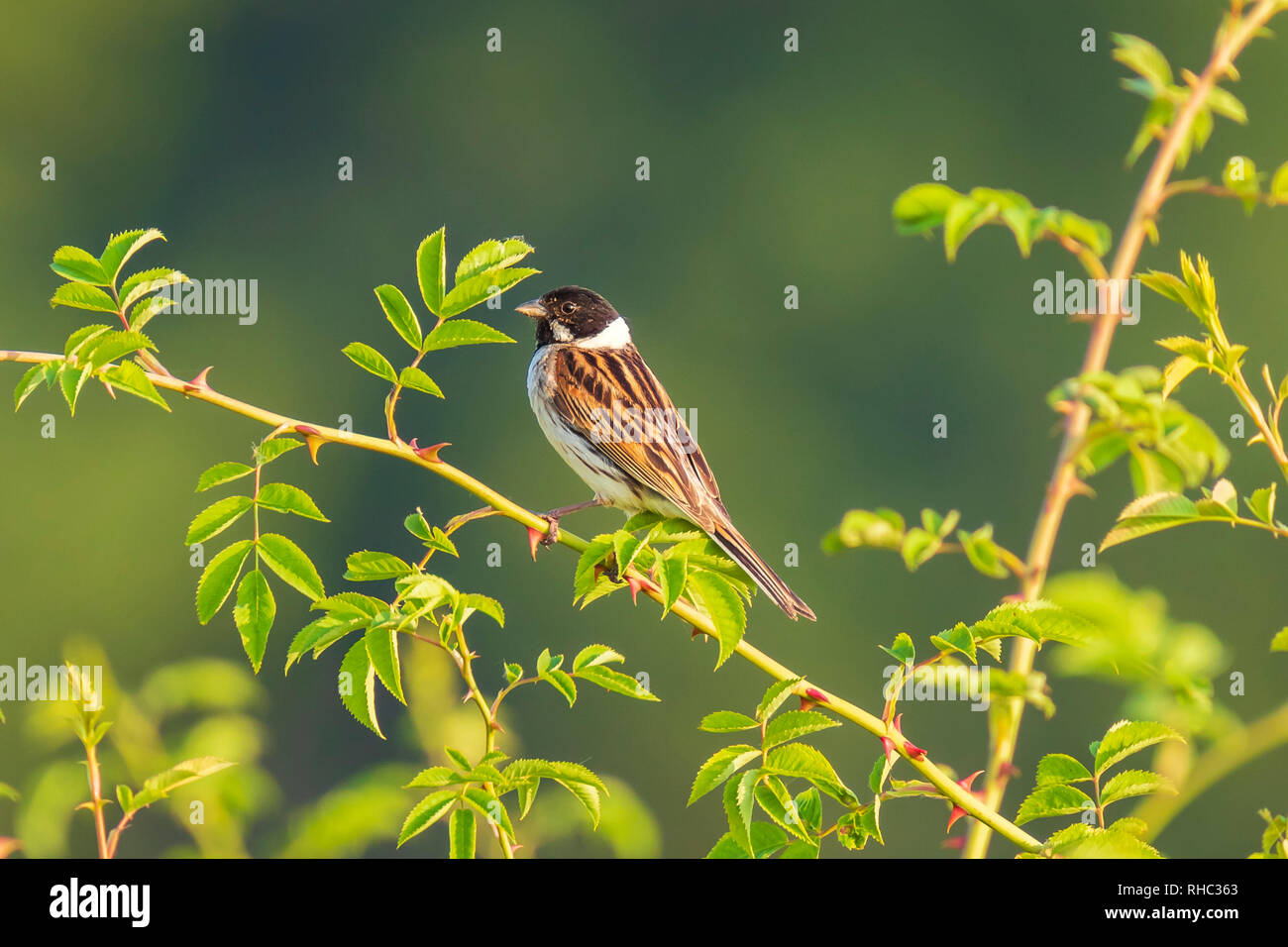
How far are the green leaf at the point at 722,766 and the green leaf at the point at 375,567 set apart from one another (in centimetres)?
53

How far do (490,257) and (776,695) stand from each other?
102cm

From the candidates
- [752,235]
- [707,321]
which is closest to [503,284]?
[707,321]

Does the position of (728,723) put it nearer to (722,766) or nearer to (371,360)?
(722,766)

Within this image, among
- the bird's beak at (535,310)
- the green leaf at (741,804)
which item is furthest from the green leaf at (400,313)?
the bird's beak at (535,310)

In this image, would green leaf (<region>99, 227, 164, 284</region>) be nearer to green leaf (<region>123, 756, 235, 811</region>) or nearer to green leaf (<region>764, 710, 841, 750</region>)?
green leaf (<region>123, 756, 235, 811</region>)

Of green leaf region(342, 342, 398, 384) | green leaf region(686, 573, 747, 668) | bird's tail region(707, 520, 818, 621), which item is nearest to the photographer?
green leaf region(686, 573, 747, 668)

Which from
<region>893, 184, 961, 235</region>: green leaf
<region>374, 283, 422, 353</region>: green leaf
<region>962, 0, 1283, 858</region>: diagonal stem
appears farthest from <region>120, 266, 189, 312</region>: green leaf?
<region>962, 0, 1283, 858</region>: diagonal stem

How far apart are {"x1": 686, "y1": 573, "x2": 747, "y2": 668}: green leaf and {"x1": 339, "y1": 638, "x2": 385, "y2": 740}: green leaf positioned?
0.52m

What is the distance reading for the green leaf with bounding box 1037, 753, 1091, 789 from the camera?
2.07 metres

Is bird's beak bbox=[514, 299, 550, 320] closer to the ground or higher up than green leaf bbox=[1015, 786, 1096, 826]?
higher up

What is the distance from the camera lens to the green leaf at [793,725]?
2.21m

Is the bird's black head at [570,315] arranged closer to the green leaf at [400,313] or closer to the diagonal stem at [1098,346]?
the green leaf at [400,313]

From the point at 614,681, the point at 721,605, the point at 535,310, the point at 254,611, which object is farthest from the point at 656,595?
the point at 535,310

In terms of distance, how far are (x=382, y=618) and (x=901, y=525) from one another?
74cm
